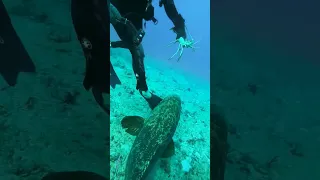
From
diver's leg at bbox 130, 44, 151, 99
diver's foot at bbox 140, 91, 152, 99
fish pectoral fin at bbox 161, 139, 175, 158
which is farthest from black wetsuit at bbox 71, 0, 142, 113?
fish pectoral fin at bbox 161, 139, 175, 158

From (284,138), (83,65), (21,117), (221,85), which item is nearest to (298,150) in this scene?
(284,138)

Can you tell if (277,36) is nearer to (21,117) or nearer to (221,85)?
(221,85)

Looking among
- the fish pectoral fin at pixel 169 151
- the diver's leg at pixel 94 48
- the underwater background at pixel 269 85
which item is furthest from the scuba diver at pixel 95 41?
the underwater background at pixel 269 85

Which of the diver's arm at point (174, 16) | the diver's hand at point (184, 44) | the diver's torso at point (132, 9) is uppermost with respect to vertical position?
the diver's arm at point (174, 16)

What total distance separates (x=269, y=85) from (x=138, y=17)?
1413 millimetres

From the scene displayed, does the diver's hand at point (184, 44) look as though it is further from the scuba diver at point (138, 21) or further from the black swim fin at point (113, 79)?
the black swim fin at point (113, 79)

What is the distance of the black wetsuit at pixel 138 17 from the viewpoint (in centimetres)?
257

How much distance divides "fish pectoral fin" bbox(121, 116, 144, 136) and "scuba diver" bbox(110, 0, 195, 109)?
0.43 metres

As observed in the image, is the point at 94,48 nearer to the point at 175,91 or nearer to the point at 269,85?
the point at 175,91

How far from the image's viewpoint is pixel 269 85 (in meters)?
2.32

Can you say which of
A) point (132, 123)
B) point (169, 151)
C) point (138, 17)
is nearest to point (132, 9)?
point (138, 17)

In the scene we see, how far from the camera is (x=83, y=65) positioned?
257 cm

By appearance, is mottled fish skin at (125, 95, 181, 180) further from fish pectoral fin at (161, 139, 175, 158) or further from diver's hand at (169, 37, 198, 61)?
diver's hand at (169, 37, 198, 61)

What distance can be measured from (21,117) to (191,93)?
68.5 inches
